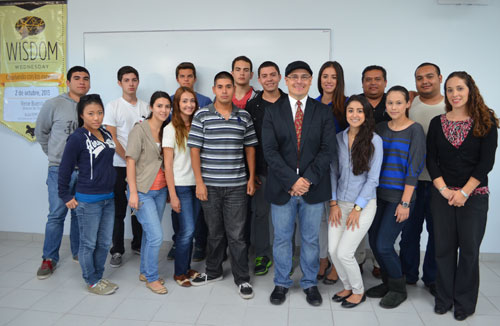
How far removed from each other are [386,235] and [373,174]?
1.51 ft

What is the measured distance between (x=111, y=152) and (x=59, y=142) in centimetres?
76

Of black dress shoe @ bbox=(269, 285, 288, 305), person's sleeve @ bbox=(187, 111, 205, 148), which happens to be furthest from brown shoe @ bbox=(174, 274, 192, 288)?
person's sleeve @ bbox=(187, 111, 205, 148)

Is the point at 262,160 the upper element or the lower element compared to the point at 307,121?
lower

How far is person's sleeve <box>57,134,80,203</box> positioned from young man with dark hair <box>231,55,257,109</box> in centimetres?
134

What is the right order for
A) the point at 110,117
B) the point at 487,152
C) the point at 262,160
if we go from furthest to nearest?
the point at 110,117 → the point at 262,160 → the point at 487,152

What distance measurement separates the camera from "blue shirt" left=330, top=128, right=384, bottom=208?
2256 mm

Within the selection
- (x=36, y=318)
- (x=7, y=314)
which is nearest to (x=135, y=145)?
(x=36, y=318)

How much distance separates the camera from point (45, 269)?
2926 millimetres

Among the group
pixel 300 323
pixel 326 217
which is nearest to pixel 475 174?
pixel 326 217

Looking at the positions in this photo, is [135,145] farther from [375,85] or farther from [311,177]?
[375,85]

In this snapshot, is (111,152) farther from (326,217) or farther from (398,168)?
(398,168)

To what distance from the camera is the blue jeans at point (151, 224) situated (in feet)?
8.31

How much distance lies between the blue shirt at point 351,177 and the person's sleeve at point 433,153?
33cm

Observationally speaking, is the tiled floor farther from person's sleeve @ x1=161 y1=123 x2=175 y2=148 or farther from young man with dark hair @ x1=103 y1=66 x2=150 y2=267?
person's sleeve @ x1=161 y1=123 x2=175 y2=148
